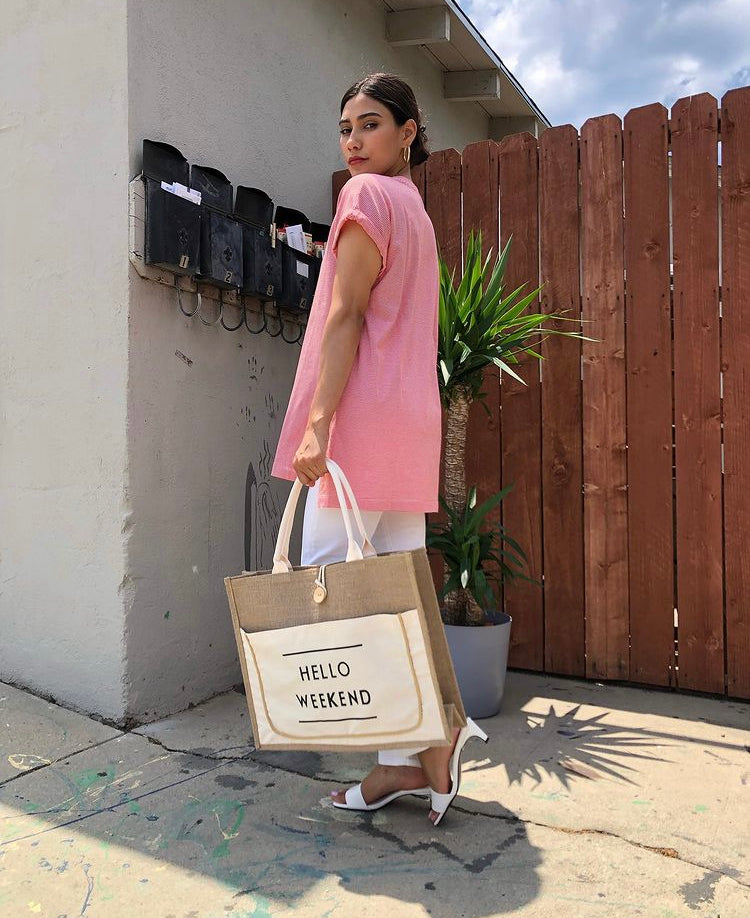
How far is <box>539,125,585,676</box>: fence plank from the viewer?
304 centimetres

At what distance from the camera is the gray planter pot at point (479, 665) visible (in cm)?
267

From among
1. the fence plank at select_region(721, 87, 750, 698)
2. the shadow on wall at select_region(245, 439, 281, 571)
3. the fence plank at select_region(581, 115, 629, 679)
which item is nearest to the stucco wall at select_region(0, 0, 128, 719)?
the shadow on wall at select_region(245, 439, 281, 571)

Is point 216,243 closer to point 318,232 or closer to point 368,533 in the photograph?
point 318,232

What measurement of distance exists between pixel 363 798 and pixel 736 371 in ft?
6.43

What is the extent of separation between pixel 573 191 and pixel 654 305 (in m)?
→ 0.56

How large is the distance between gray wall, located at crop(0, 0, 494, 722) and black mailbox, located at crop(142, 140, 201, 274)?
70mm

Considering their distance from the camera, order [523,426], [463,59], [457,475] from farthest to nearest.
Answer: [463,59]
[523,426]
[457,475]

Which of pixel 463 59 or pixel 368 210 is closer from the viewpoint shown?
pixel 368 210

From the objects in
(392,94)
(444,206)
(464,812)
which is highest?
(444,206)

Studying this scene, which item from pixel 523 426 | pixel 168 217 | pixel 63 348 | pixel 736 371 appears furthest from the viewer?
pixel 523 426

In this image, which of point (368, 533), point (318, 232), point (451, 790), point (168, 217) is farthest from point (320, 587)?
point (318, 232)

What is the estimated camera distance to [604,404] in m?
2.99

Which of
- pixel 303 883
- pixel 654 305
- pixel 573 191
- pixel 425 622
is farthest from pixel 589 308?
pixel 303 883

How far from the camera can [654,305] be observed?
2.90 metres
